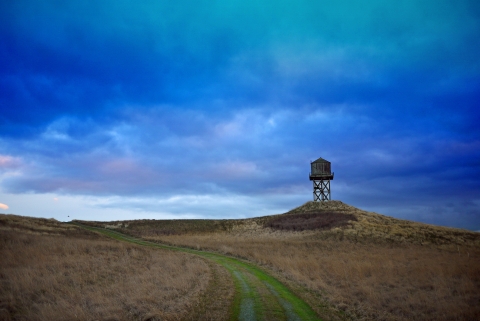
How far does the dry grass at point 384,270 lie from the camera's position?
13656 mm

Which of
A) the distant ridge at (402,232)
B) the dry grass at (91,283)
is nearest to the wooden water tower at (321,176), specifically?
the distant ridge at (402,232)

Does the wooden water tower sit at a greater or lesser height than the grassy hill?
greater

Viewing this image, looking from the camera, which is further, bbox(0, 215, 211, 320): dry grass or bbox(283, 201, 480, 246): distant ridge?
bbox(283, 201, 480, 246): distant ridge

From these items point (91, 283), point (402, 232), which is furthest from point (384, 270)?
point (402, 232)

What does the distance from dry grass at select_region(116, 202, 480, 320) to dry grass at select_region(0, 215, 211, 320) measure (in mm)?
6548

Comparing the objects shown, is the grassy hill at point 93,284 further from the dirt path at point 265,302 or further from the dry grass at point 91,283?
the dirt path at point 265,302

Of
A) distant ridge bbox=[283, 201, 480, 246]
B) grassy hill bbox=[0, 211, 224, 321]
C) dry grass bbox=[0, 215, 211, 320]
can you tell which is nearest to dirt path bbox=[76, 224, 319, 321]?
grassy hill bbox=[0, 211, 224, 321]

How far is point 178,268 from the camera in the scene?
20.8 m

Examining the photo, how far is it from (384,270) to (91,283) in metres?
20.7

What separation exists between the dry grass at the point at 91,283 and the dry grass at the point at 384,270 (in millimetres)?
6548

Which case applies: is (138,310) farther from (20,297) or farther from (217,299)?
(20,297)

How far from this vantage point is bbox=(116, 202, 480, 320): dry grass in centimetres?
1366

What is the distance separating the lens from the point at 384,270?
22.9 m

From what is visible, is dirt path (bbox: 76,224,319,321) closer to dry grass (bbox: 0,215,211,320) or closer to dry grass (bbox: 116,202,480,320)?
dry grass (bbox: 116,202,480,320)
